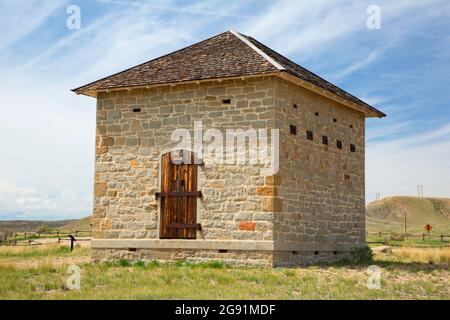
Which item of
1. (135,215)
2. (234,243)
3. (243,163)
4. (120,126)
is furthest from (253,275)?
(120,126)

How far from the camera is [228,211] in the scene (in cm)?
1537

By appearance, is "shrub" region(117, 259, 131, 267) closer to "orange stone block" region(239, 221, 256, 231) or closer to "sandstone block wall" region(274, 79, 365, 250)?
"orange stone block" region(239, 221, 256, 231)

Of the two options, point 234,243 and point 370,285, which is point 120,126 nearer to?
point 234,243

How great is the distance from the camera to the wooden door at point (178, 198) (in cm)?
1587

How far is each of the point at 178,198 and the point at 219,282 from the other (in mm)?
4139

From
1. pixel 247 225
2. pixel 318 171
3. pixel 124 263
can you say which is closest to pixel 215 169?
pixel 247 225

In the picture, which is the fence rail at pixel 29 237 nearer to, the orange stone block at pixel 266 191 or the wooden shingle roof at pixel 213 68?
the wooden shingle roof at pixel 213 68

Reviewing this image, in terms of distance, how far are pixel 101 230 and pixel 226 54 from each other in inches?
235

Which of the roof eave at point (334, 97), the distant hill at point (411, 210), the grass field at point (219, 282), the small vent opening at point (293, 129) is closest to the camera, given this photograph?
the grass field at point (219, 282)

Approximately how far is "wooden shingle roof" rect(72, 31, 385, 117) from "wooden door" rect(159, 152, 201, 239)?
2215 millimetres

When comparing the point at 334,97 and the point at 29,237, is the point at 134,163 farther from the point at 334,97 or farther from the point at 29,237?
the point at 29,237

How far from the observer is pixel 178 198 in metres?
Answer: 16.1

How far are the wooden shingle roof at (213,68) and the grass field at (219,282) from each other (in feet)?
15.7

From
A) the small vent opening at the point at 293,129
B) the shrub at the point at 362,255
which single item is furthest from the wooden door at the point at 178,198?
the shrub at the point at 362,255
